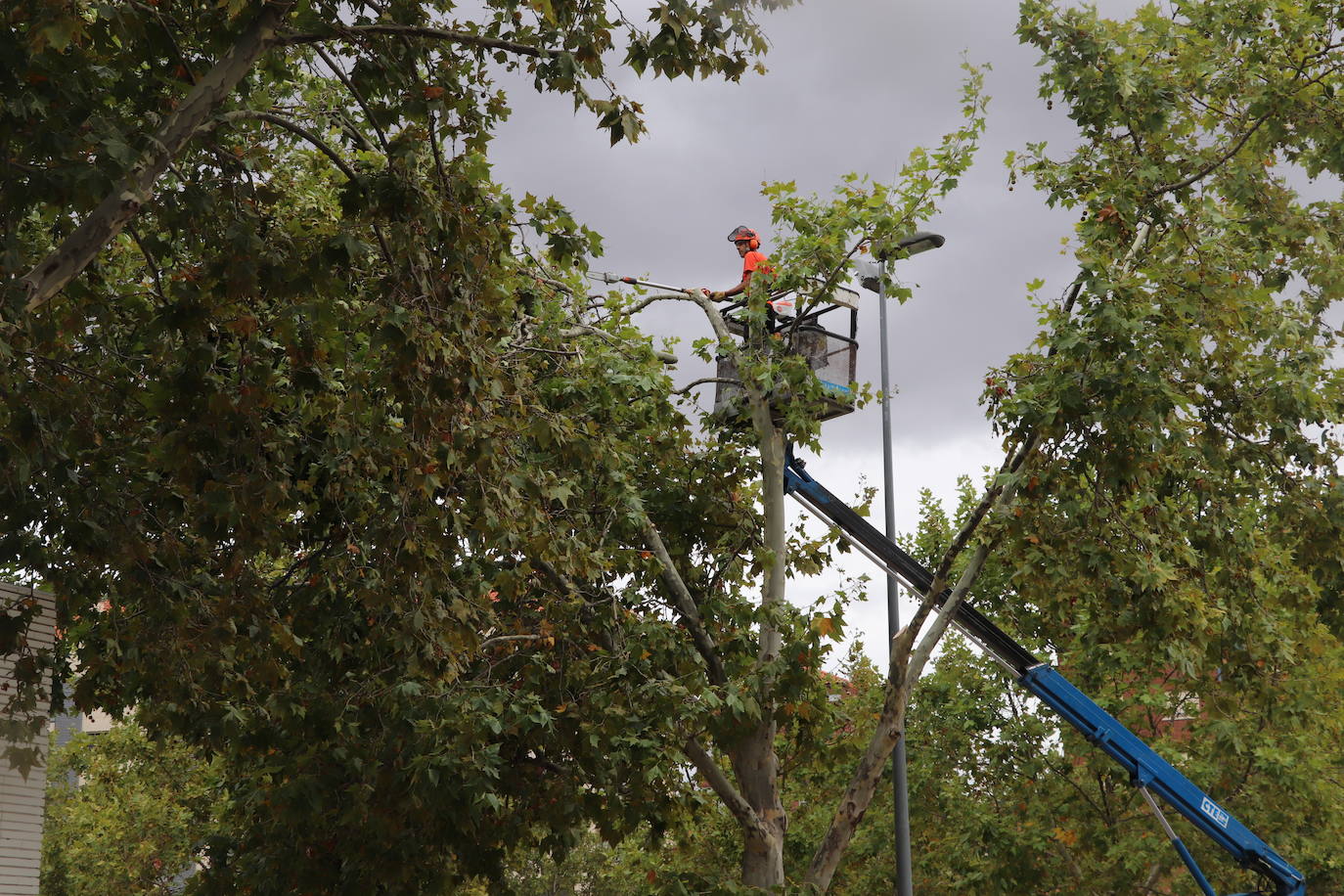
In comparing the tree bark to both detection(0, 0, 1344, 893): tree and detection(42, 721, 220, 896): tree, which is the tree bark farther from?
detection(42, 721, 220, 896): tree

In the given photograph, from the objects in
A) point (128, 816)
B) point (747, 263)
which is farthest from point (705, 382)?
point (128, 816)

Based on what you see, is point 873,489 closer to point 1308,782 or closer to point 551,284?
point 551,284

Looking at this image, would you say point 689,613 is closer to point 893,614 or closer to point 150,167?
point 893,614

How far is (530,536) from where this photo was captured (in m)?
10.2

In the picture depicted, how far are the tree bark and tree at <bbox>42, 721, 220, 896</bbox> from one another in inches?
728

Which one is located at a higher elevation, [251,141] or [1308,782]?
[251,141]

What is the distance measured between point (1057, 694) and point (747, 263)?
5893mm

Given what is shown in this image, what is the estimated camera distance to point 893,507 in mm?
18594

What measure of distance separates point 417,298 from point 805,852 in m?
17.8

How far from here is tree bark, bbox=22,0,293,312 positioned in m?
7.12

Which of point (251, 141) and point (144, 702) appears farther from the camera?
point (144, 702)

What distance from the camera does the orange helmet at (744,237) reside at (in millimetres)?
15562

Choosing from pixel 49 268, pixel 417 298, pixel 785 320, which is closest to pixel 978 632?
pixel 785 320

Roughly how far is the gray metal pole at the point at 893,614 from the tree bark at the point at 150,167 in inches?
406
